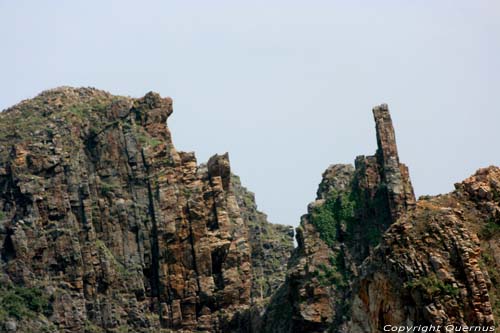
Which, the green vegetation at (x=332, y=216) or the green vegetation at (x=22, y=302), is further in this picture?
the green vegetation at (x=332, y=216)

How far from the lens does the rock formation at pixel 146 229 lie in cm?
12469

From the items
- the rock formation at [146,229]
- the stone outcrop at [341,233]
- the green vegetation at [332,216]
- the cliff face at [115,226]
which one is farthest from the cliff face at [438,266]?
the cliff face at [115,226]

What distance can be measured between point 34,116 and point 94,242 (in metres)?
15.8

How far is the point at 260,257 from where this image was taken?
151125mm

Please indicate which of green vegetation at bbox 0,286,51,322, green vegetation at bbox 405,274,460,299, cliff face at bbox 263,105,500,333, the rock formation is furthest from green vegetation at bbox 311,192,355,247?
green vegetation at bbox 405,274,460,299

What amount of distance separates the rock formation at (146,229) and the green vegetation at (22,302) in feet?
0.48

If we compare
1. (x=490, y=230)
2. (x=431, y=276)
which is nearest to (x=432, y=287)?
(x=431, y=276)

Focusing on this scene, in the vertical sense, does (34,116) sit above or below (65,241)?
above

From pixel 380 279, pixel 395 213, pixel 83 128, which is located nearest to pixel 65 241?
pixel 83 128

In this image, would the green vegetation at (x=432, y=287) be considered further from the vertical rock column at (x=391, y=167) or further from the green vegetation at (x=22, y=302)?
the green vegetation at (x=22, y=302)

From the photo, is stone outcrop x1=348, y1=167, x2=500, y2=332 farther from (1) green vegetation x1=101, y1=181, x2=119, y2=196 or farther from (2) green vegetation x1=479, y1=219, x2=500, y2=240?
(1) green vegetation x1=101, y1=181, x2=119, y2=196

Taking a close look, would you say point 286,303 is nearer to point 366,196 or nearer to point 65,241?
point 366,196

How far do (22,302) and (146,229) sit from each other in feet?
50.6

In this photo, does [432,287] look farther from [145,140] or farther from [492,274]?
[145,140]
